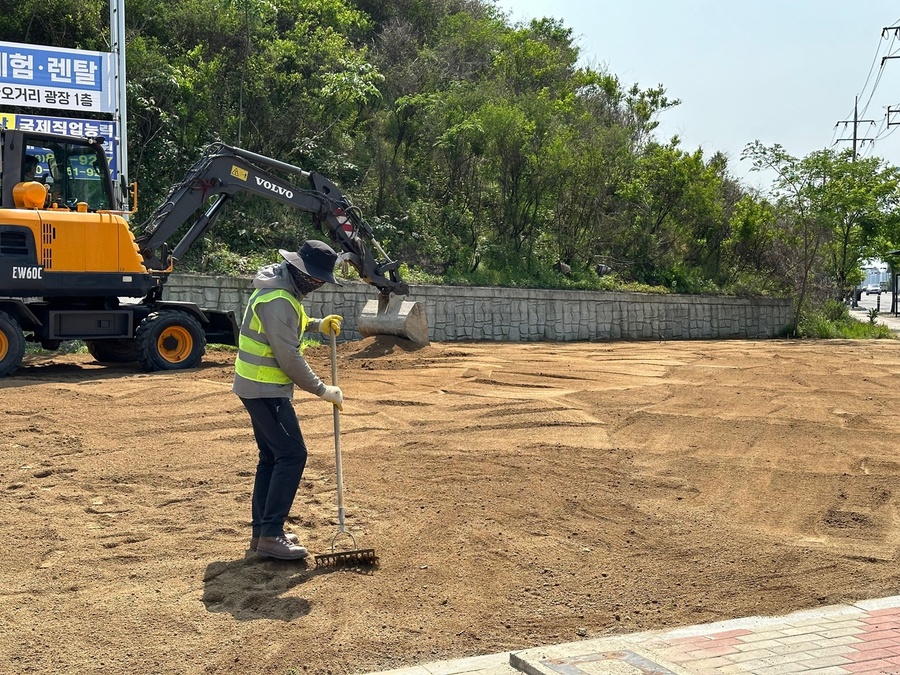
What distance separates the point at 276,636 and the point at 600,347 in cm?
1564

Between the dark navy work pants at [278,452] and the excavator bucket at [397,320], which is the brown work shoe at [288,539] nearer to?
the dark navy work pants at [278,452]

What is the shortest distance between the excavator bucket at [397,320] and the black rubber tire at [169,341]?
3.19m

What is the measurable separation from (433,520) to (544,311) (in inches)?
642

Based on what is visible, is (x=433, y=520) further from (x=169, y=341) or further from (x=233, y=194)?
(x=233, y=194)

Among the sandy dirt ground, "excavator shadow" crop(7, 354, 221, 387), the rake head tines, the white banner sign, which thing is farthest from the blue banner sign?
the rake head tines

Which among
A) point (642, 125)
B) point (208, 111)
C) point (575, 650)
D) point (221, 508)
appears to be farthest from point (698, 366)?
point (642, 125)

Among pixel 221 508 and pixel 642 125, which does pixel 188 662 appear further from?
pixel 642 125

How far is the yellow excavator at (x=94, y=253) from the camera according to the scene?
12.9m

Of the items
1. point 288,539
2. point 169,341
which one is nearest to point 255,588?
point 288,539

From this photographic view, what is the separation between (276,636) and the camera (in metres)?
4.91

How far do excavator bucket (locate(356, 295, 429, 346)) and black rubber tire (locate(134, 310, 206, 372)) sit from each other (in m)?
3.19

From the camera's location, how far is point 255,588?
5.55 m

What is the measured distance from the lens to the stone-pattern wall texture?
61.5ft

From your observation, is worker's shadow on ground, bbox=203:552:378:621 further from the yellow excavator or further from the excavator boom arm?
the excavator boom arm
